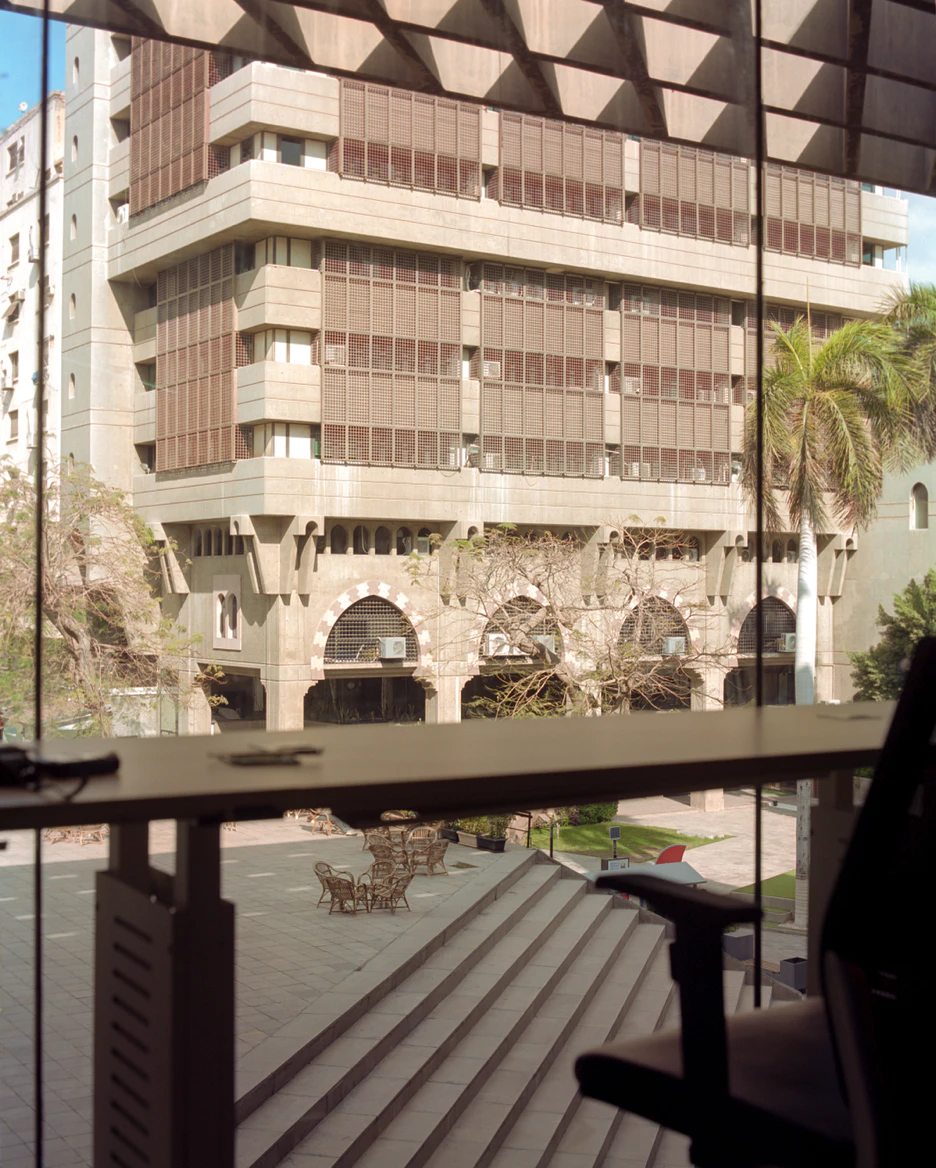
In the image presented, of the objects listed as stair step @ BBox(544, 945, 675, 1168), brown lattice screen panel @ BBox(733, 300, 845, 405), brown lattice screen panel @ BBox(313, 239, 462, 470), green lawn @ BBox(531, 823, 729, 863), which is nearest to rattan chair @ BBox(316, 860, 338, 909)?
green lawn @ BBox(531, 823, 729, 863)

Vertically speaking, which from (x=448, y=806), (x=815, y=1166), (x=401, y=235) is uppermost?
(x=401, y=235)

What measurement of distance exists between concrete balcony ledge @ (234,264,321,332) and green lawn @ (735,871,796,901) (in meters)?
7.54

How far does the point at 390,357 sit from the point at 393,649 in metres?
3.39

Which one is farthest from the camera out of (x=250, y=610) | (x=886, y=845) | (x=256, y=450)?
(x=250, y=610)

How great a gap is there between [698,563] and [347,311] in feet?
18.3

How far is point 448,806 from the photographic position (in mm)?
1088

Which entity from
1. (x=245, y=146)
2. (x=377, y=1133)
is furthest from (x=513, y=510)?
(x=377, y=1133)

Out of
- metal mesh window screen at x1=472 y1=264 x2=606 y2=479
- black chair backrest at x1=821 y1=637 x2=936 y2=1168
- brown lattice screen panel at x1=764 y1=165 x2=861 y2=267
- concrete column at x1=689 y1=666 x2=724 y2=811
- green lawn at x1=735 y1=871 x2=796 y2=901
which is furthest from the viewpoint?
metal mesh window screen at x1=472 y1=264 x2=606 y2=479

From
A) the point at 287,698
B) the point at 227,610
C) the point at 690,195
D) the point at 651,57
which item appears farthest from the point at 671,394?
the point at 651,57

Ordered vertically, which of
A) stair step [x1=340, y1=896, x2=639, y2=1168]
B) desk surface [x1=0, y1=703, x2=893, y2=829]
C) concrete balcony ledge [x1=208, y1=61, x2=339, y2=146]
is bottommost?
stair step [x1=340, y1=896, x2=639, y2=1168]

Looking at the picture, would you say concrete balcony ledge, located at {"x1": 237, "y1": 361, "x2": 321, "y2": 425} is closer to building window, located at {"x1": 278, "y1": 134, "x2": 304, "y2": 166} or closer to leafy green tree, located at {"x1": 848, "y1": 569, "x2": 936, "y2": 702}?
building window, located at {"x1": 278, "y1": 134, "x2": 304, "y2": 166}

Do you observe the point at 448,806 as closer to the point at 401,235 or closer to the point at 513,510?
the point at 401,235

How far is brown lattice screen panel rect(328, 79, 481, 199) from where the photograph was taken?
40.2ft

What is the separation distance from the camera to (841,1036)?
2.82 ft
